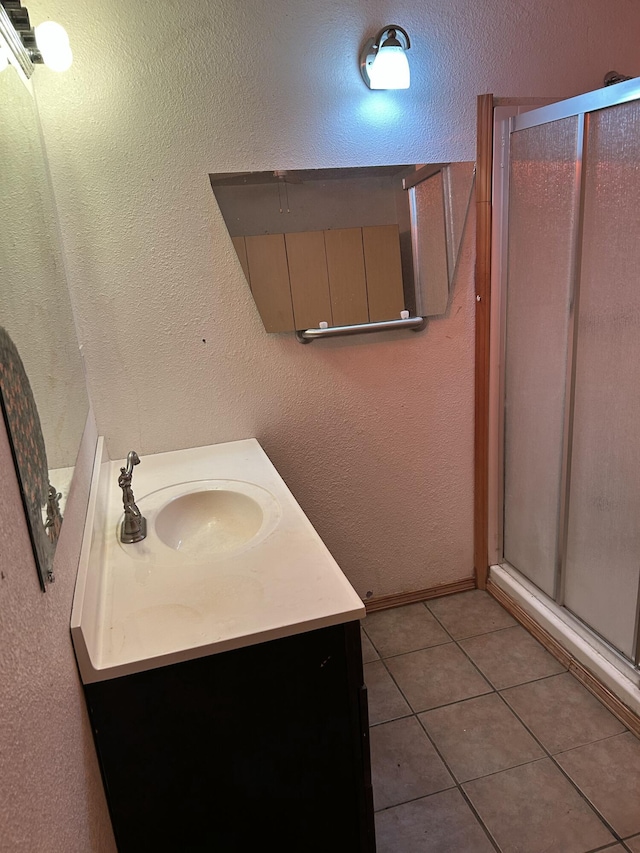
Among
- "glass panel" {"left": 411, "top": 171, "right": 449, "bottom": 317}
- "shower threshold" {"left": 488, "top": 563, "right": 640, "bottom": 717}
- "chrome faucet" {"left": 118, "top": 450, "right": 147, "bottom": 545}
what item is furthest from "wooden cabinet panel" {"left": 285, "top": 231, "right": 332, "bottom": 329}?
"shower threshold" {"left": 488, "top": 563, "right": 640, "bottom": 717}

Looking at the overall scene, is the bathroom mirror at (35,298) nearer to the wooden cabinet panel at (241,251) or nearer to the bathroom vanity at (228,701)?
the bathroom vanity at (228,701)

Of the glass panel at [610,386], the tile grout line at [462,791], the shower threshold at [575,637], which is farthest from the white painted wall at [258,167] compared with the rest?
the tile grout line at [462,791]

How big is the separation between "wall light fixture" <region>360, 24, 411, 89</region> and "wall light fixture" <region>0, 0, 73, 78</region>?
0.81 meters

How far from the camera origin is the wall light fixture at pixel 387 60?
1639mm

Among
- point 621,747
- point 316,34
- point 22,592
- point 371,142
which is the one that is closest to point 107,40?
point 316,34

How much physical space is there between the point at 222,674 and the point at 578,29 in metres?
2.13

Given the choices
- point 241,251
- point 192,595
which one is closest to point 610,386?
point 241,251

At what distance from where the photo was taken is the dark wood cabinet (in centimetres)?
94

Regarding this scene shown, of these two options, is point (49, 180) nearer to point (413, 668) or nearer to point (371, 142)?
point (371, 142)

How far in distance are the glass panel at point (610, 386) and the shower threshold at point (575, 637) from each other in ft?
0.16

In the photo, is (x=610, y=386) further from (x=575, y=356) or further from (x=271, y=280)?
(x=271, y=280)

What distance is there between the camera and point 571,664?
1845mm

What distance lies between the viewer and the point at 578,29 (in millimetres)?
1848

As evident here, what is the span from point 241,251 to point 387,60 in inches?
26.4
